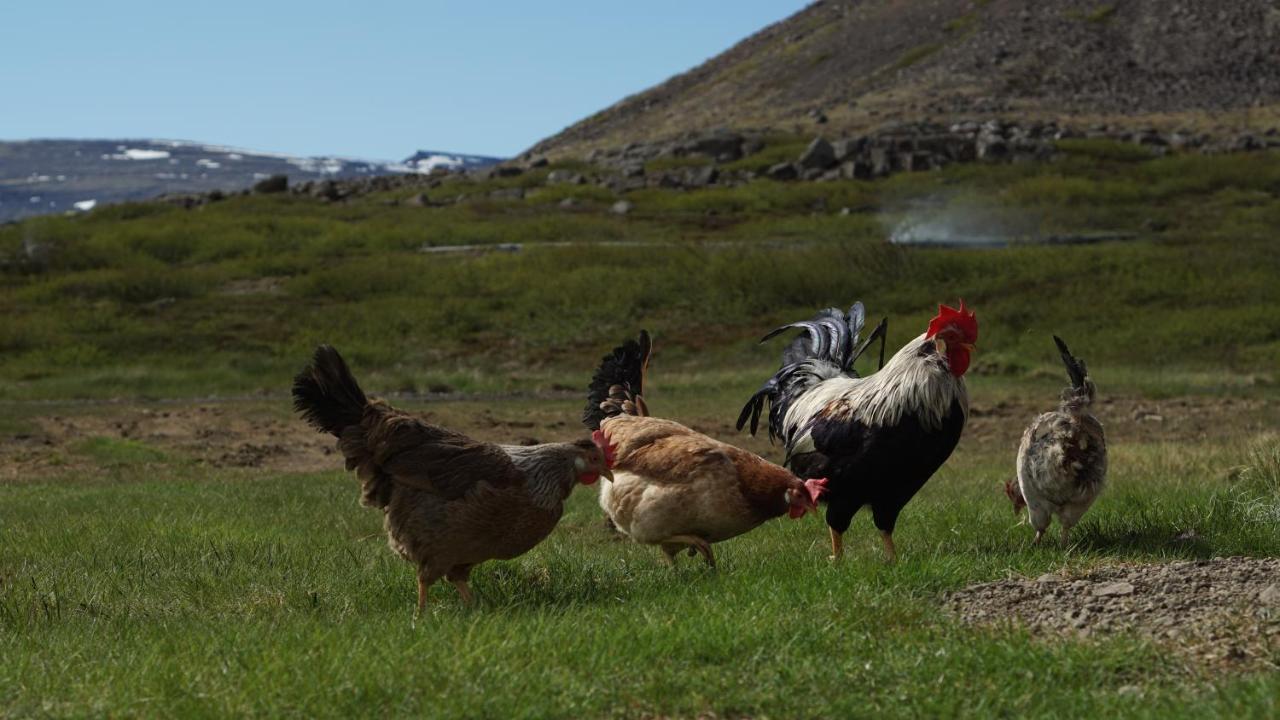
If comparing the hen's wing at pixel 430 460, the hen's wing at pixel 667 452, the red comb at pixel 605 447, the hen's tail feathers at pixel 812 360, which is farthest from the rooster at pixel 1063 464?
the hen's wing at pixel 430 460

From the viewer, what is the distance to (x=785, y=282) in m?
37.3

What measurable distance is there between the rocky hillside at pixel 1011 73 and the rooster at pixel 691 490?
69345 millimetres

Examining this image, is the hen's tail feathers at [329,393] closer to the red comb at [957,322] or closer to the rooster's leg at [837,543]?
the rooster's leg at [837,543]

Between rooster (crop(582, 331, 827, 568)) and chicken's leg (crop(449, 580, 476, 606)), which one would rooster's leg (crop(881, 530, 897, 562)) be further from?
chicken's leg (crop(449, 580, 476, 606))

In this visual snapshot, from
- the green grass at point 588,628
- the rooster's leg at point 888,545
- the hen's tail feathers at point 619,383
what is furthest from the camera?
the hen's tail feathers at point 619,383

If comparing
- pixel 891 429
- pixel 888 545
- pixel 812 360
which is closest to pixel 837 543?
pixel 888 545

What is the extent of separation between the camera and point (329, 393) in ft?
26.7

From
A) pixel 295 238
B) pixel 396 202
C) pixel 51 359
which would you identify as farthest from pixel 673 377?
pixel 396 202

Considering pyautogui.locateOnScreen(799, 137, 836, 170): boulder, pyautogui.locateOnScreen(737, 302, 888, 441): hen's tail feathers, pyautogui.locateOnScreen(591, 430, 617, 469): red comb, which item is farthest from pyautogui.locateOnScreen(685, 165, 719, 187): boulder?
pyautogui.locateOnScreen(591, 430, 617, 469): red comb

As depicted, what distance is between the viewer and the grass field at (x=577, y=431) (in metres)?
6.15

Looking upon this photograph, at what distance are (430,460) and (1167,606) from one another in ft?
14.1

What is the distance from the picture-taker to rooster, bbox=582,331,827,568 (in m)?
9.17

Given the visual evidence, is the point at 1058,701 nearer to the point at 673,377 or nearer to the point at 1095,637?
the point at 1095,637

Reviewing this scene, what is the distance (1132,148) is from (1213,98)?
21.5 m
